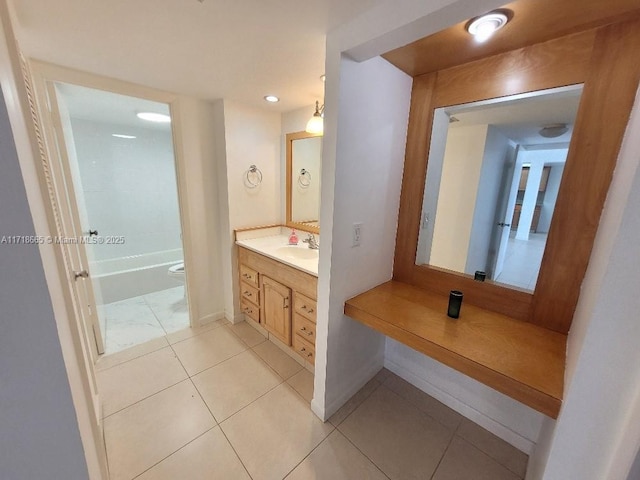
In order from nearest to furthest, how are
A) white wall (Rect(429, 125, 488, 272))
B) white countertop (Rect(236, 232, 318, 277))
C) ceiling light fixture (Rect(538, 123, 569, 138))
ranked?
ceiling light fixture (Rect(538, 123, 569, 138))
white wall (Rect(429, 125, 488, 272))
white countertop (Rect(236, 232, 318, 277))

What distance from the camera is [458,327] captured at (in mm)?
1257

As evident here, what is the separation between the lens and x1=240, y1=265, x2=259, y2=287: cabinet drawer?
7.56 feet

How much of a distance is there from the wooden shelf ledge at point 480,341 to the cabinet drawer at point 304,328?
0.47 m

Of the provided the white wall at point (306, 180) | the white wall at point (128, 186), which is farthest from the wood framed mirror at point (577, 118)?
the white wall at point (128, 186)

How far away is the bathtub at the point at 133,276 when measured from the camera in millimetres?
3080

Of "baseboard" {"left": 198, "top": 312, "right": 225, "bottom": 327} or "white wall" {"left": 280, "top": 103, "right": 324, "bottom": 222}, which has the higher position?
"white wall" {"left": 280, "top": 103, "right": 324, "bottom": 222}

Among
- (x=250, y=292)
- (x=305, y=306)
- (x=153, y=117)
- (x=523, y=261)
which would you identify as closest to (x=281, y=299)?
Result: (x=305, y=306)

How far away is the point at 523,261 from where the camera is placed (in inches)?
53.2

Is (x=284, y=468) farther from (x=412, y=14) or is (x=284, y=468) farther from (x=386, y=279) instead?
(x=412, y=14)

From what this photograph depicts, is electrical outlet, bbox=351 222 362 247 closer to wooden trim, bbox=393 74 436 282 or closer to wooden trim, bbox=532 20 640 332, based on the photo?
wooden trim, bbox=393 74 436 282

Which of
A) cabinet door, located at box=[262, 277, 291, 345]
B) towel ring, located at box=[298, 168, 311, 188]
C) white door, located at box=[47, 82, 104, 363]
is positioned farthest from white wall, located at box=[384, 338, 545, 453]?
white door, located at box=[47, 82, 104, 363]

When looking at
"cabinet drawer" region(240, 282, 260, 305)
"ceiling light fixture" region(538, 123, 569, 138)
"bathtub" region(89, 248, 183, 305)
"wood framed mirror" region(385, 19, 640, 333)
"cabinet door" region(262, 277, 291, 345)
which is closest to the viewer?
"wood framed mirror" region(385, 19, 640, 333)

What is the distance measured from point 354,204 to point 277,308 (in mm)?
1203

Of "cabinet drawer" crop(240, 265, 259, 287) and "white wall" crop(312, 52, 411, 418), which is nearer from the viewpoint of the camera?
"white wall" crop(312, 52, 411, 418)
